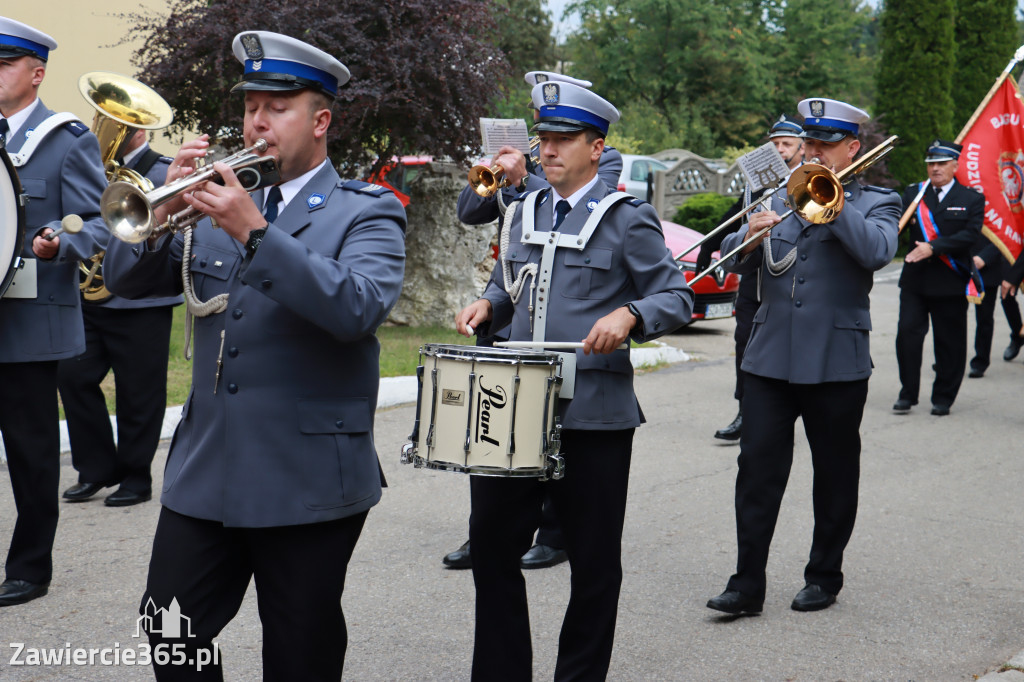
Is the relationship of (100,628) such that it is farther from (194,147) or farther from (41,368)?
(194,147)

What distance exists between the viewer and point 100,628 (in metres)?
4.34

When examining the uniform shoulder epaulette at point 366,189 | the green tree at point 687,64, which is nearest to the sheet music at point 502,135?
the uniform shoulder epaulette at point 366,189

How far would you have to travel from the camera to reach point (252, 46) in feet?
9.19

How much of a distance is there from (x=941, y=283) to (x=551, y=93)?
6.90 m

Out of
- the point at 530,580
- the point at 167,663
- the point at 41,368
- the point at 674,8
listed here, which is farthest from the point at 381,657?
the point at 674,8

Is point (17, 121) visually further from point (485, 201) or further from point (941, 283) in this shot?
point (941, 283)

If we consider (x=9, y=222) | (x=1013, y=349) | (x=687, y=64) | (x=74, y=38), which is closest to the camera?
(x=9, y=222)

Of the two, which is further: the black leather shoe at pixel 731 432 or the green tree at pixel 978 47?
the green tree at pixel 978 47

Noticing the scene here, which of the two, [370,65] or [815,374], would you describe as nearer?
[815,374]

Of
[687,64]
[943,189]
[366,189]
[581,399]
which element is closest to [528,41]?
[687,64]

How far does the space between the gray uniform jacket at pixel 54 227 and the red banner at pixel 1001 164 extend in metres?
7.57

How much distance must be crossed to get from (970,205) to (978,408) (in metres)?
1.73

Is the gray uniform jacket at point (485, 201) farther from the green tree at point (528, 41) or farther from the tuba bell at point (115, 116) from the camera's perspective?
the green tree at point (528, 41)

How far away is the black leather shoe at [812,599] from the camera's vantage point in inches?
190
